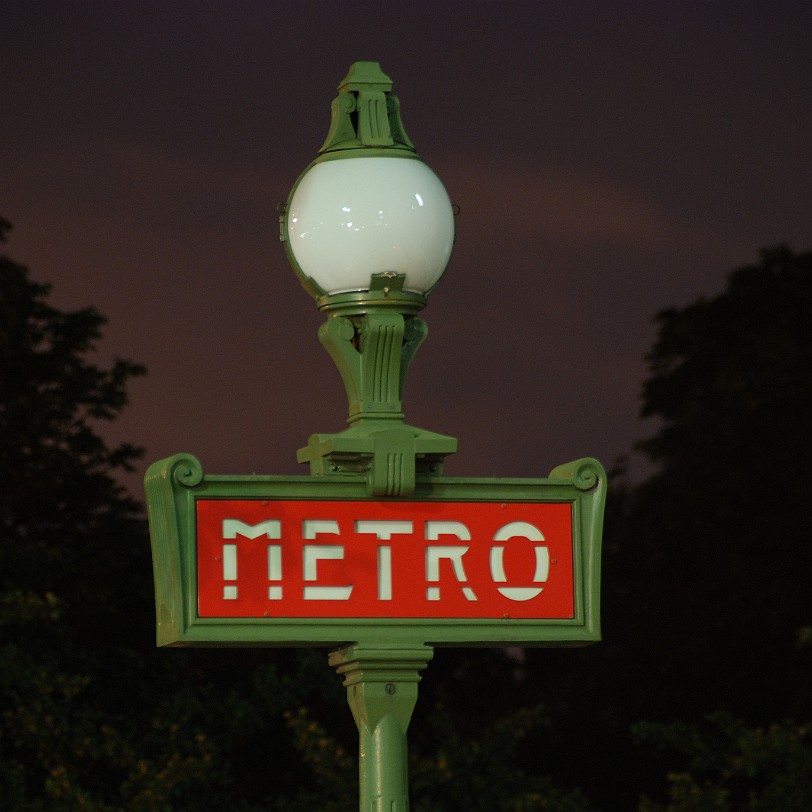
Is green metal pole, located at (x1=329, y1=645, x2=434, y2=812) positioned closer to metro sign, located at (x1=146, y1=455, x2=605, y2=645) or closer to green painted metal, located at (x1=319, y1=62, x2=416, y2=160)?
metro sign, located at (x1=146, y1=455, x2=605, y2=645)

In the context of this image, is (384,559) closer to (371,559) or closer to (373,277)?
(371,559)

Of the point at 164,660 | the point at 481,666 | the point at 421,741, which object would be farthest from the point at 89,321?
the point at 481,666

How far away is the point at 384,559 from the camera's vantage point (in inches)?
229

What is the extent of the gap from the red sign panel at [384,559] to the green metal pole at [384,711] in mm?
116

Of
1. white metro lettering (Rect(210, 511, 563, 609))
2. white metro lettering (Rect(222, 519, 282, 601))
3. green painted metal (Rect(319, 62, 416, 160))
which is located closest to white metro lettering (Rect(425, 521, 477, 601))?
white metro lettering (Rect(210, 511, 563, 609))

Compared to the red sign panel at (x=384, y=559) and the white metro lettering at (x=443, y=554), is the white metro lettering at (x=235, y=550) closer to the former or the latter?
the red sign panel at (x=384, y=559)

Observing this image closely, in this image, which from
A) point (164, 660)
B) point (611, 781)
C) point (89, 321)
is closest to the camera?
point (164, 660)

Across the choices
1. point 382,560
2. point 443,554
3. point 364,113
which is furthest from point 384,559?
point 364,113

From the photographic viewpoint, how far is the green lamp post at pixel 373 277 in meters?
5.76

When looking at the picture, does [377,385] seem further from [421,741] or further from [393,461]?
[421,741]

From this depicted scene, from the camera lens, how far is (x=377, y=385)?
5.88m

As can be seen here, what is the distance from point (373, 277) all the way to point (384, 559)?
75 centimetres

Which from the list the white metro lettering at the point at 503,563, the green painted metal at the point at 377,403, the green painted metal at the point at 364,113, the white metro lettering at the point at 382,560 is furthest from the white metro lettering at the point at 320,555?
the green painted metal at the point at 364,113

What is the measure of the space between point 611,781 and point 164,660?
10.8m
